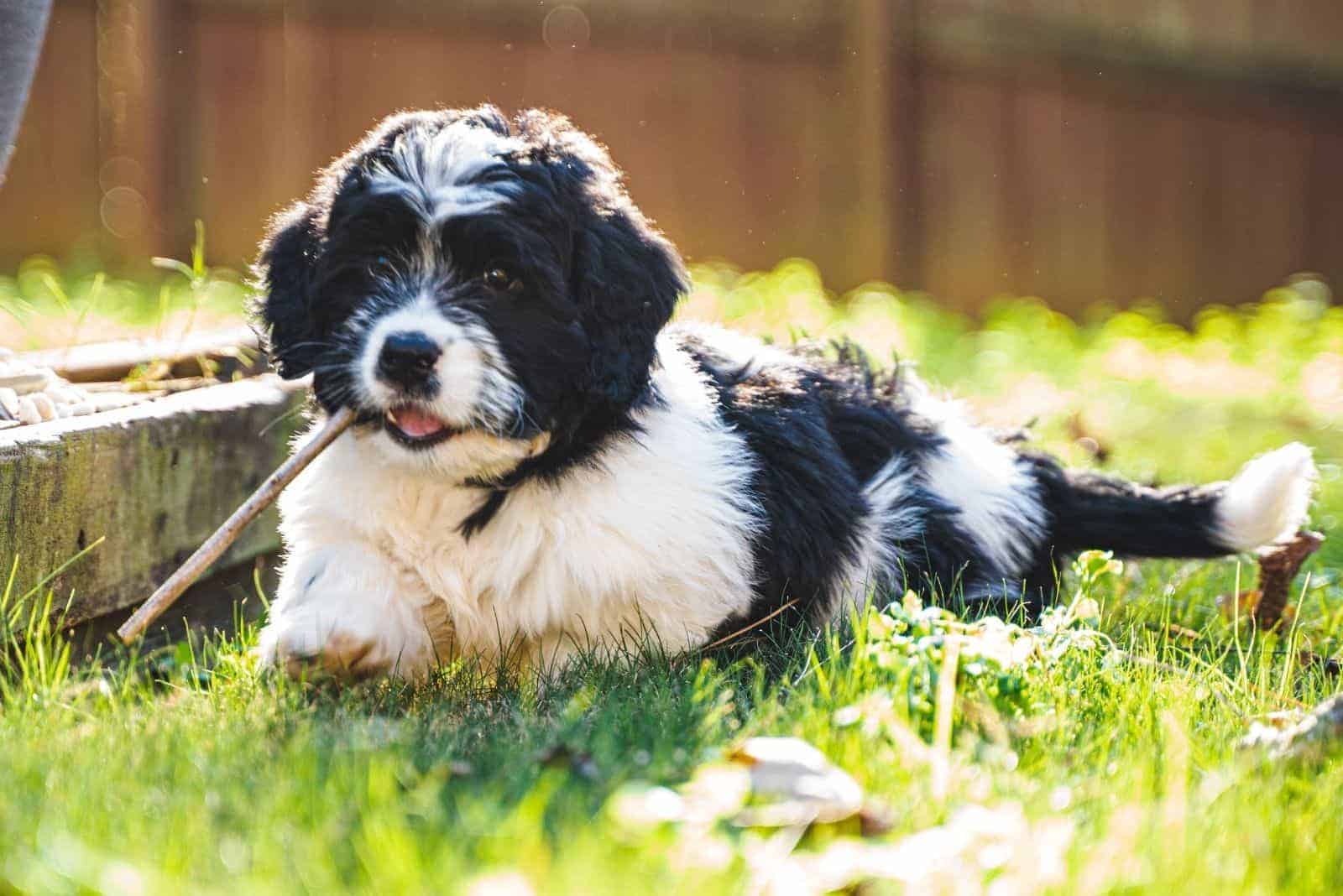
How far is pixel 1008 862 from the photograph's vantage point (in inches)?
63.9

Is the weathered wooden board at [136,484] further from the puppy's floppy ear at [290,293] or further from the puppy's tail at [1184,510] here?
the puppy's tail at [1184,510]

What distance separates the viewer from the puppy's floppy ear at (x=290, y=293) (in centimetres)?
289

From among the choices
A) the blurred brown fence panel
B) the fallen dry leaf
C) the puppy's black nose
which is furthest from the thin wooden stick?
the blurred brown fence panel

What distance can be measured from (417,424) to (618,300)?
0.45 metres

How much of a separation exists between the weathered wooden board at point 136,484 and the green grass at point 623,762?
0.17m

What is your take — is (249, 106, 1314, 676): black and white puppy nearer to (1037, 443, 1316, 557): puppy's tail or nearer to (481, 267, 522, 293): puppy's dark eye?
(481, 267, 522, 293): puppy's dark eye

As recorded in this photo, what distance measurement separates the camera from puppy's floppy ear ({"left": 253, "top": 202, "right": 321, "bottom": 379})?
289 cm

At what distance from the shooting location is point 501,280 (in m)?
2.75

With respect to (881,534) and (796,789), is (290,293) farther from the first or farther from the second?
(796,789)

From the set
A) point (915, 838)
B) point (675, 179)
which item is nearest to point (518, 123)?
A: point (915, 838)

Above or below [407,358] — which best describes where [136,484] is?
below

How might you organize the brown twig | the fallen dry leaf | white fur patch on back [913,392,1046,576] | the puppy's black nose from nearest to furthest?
the fallen dry leaf
the puppy's black nose
the brown twig
white fur patch on back [913,392,1046,576]

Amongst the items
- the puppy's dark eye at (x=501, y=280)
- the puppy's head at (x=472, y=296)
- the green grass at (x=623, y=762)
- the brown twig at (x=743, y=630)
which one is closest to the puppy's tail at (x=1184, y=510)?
the green grass at (x=623, y=762)

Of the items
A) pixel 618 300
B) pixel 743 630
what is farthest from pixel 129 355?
pixel 743 630
